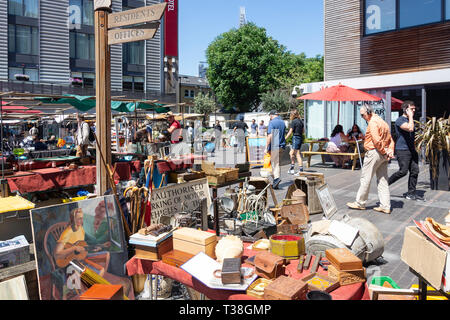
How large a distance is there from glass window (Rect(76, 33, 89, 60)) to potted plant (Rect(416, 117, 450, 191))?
112 feet

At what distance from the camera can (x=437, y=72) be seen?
14664mm

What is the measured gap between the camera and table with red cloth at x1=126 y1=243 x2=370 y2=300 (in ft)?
9.23

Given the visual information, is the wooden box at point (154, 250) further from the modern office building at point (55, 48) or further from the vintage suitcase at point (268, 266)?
the modern office building at point (55, 48)

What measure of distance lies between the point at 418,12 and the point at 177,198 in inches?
605

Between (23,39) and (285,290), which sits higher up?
(23,39)

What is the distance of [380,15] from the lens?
54.7 feet

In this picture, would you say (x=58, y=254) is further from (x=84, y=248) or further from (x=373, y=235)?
(x=373, y=235)

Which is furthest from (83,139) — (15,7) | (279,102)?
(279,102)

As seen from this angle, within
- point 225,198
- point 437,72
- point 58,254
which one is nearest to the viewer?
point 58,254

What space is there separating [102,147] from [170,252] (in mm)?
1510

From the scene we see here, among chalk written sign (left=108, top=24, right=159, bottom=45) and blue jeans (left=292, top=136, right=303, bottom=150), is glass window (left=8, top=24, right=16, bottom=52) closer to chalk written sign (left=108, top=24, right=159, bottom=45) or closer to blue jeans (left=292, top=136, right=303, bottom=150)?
blue jeans (left=292, top=136, right=303, bottom=150)

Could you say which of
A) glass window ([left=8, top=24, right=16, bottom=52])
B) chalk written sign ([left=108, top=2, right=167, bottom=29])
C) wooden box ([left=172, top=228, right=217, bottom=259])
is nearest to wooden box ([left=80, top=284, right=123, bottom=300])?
wooden box ([left=172, top=228, right=217, bottom=259])

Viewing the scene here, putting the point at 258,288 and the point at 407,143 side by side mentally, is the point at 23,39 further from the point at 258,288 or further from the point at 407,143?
the point at 258,288
